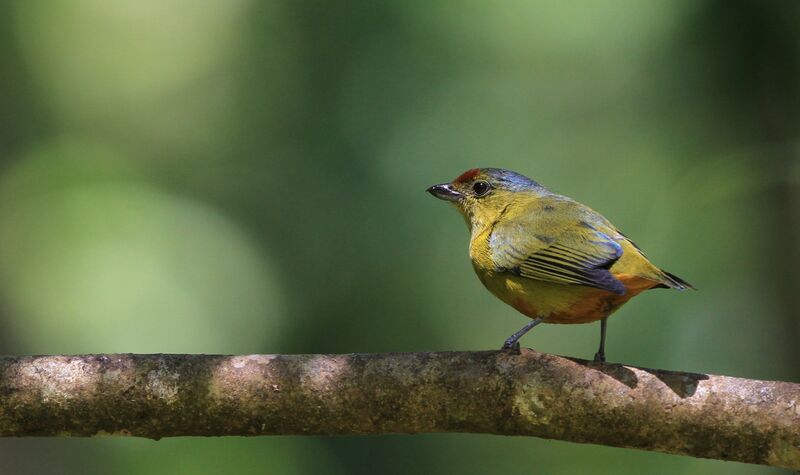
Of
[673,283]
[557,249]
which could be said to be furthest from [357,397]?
[673,283]

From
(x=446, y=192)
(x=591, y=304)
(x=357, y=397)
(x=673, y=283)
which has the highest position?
(x=446, y=192)

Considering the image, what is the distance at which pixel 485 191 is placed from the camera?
4953mm

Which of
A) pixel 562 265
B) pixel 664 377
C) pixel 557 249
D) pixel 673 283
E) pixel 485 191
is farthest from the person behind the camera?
pixel 485 191

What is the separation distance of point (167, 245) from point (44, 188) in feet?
6.10

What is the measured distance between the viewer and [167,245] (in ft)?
43.6

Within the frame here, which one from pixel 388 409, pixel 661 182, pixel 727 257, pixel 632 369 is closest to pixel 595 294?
pixel 632 369

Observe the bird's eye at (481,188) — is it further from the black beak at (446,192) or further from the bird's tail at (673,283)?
the bird's tail at (673,283)

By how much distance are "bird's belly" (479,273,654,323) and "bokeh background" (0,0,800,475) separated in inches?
161

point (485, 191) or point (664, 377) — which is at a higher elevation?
point (485, 191)

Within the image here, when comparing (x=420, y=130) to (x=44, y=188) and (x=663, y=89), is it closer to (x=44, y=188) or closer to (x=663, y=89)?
(x=663, y=89)

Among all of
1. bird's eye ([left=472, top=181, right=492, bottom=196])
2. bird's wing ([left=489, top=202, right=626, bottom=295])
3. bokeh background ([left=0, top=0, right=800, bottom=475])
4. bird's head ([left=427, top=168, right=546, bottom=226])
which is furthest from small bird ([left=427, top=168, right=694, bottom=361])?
bokeh background ([left=0, top=0, right=800, bottom=475])

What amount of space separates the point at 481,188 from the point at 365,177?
6800mm

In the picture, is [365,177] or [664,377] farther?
[365,177]

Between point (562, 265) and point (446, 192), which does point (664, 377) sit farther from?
point (446, 192)
